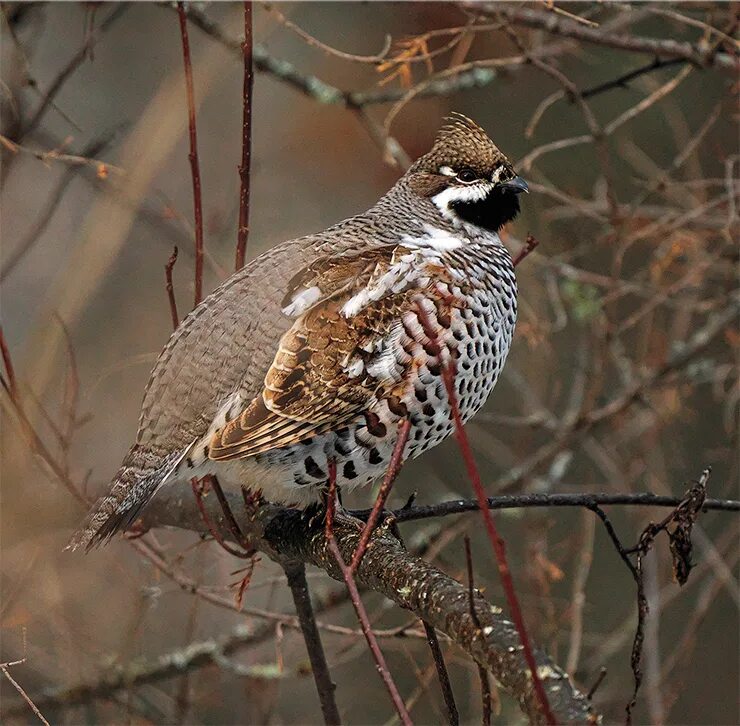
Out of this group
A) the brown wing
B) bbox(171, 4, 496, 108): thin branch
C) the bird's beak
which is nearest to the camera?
the brown wing

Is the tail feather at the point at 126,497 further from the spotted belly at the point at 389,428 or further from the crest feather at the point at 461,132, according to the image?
the crest feather at the point at 461,132

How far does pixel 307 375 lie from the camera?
326 cm

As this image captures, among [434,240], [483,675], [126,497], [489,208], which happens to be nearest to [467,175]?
[489,208]

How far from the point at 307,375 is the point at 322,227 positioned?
14.3 ft

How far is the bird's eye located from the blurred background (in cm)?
36

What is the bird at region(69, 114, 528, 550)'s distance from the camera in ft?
10.7

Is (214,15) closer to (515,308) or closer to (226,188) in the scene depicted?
(226,188)

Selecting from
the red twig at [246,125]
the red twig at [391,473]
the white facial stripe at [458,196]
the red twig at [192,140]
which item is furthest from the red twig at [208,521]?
the white facial stripe at [458,196]

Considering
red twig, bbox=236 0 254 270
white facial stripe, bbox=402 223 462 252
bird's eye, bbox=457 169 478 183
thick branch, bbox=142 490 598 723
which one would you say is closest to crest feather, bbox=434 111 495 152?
bird's eye, bbox=457 169 478 183

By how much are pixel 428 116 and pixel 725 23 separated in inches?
92.9

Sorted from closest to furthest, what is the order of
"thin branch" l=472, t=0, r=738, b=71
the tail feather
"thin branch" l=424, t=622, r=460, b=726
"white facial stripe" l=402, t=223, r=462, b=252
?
1. "thin branch" l=424, t=622, r=460, b=726
2. the tail feather
3. "white facial stripe" l=402, t=223, r=462, b=252
4. "thin branch" l=472, t=0, r=738, b=71

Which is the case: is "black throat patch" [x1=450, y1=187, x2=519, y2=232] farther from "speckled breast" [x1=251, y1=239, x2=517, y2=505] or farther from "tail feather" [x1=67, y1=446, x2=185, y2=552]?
"tail feather" [x1=67, y1=446, x2=185, y2=552]

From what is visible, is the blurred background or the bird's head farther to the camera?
the blurred background

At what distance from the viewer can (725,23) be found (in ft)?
15.3
